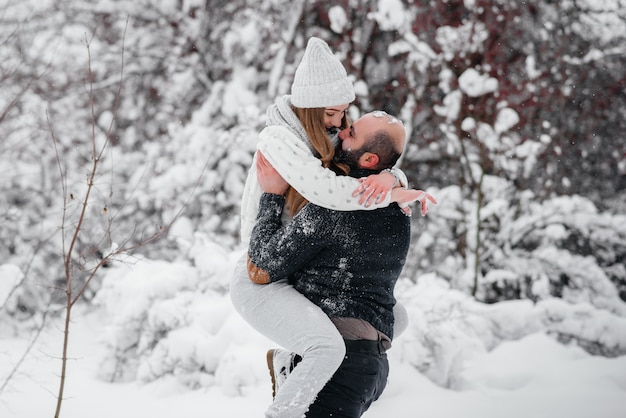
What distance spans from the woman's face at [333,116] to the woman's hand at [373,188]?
0.27 meters

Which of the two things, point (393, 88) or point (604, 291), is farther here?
point (393, 88)

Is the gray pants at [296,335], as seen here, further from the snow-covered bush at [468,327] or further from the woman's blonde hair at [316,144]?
the snow-covered bush at [468,327]

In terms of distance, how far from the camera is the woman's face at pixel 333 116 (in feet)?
6.51

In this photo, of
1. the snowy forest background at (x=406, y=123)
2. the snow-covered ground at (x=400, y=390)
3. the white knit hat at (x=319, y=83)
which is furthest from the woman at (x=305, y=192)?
the snowy forest background at (x=406, y=123)

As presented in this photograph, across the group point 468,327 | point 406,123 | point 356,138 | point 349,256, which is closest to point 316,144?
point 356,138

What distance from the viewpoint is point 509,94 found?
6.94 metres

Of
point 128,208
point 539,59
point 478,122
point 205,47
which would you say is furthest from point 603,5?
point 128,208

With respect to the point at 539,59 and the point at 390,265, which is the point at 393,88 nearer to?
the point at 539,59

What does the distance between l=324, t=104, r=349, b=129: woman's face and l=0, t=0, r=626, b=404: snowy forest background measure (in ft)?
11.7

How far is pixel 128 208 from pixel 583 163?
5.93 meters

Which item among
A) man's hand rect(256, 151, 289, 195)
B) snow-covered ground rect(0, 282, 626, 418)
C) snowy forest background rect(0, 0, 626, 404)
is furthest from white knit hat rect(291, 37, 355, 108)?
snowy forest background rect(0, 0, 626, 404)

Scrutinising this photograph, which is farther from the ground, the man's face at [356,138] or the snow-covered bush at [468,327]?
the man's face at [356,138]

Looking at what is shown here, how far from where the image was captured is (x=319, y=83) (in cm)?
194

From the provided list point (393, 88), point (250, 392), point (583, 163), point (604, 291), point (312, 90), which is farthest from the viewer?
point (583, 163)
